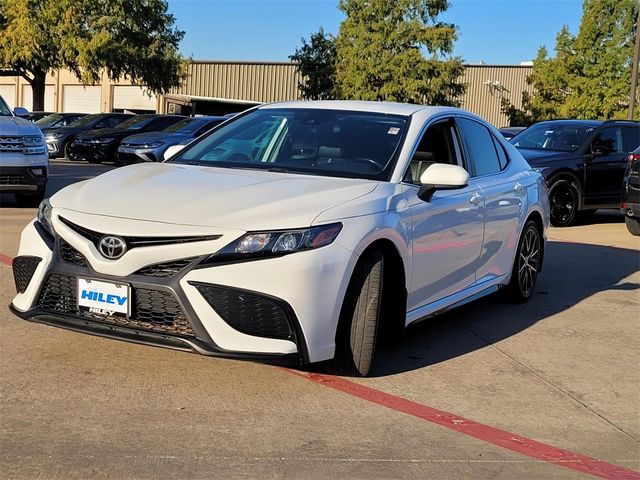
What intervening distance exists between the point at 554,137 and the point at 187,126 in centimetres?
1003

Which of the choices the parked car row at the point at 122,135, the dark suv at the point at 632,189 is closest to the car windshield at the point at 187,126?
the parked car row at the point at 122,135

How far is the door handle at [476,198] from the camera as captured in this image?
556 cm

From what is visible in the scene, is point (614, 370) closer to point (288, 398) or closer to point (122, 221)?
point (288, 398)

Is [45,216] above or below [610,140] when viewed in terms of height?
below

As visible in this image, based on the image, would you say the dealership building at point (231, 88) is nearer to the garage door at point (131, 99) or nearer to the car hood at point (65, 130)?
the garage door at point (131, 99)

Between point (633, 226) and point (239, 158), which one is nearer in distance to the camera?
point (239, 158)

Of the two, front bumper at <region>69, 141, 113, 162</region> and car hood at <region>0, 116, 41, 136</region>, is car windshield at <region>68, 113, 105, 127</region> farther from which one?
car hood at <region>0, 116, 41, 136</region>

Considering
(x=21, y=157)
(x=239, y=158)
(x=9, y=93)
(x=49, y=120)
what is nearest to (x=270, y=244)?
(x=239, y=158)

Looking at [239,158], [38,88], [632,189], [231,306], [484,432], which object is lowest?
[484,432]

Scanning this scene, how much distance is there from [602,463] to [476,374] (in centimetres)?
127

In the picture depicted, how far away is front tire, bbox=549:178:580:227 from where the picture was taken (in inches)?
507

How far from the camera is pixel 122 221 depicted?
3.99m

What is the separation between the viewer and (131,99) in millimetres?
52719

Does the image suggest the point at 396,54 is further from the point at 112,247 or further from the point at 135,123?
the point at 112,247
